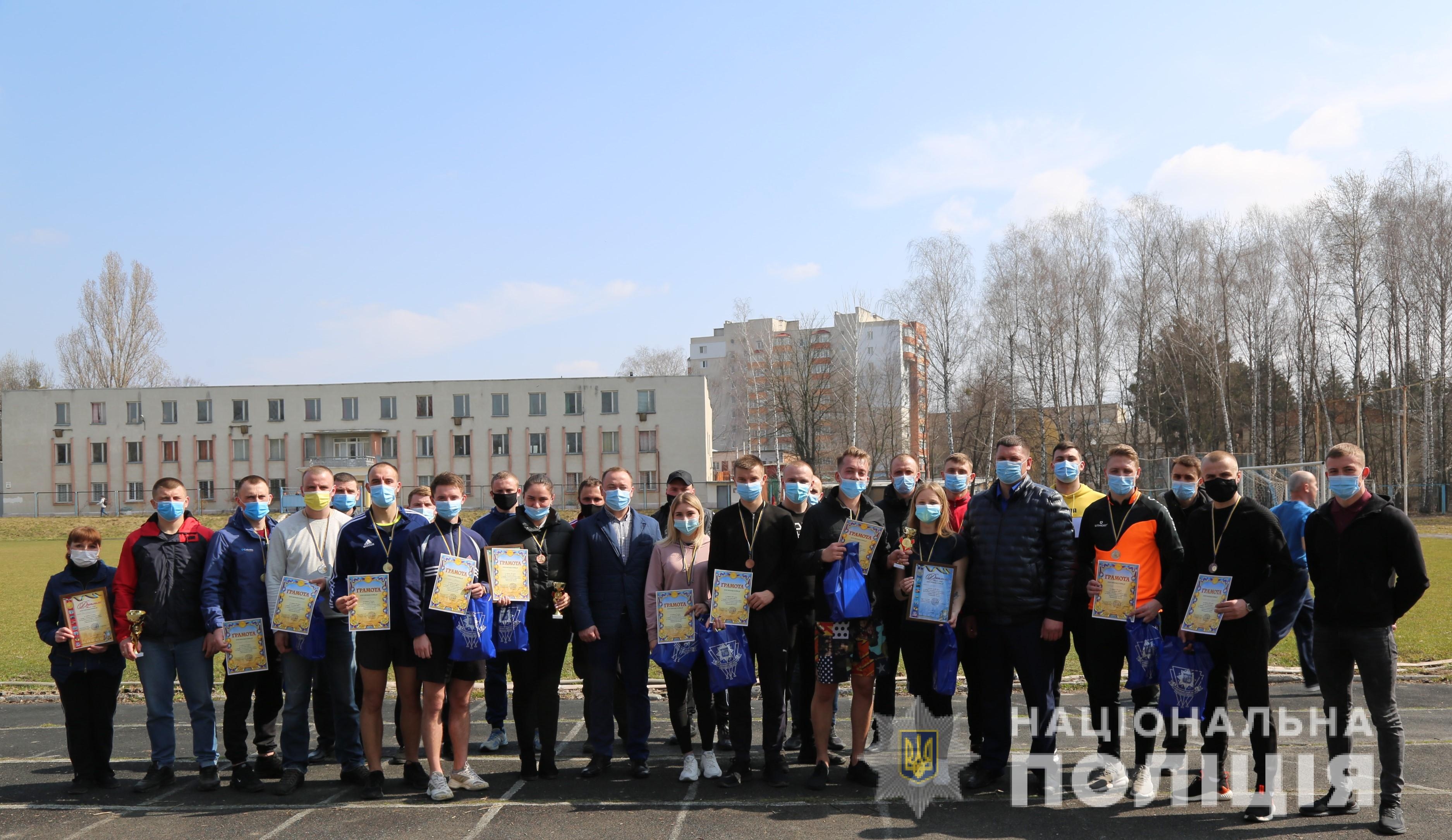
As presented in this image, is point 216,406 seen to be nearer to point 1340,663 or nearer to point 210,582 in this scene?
point 210,582

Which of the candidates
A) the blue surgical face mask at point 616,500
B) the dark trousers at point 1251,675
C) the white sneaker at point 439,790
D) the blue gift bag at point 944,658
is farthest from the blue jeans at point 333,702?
the dark trousers at point 1251,675

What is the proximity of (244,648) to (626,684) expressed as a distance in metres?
2.75

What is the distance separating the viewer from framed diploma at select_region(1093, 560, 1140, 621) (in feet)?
21.5

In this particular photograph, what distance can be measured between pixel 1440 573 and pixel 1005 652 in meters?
17.9

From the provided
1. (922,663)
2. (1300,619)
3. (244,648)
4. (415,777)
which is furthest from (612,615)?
(1300,619)

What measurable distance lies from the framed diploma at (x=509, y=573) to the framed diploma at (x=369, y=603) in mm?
721

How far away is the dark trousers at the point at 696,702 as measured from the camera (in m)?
7.05

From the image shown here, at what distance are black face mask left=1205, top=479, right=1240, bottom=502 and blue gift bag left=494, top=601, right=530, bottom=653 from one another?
4806 mm

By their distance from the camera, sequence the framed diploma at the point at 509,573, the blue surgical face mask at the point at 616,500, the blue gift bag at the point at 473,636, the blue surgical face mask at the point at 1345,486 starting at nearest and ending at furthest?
1. the blue surgical face mask at the point at 1345,486
2. the blue gift bag at the point at 473,636
3. the framed diploma at the point at 509,573
4. the blue surgical face mask at the point at 616,500

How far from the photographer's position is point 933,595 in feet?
21.6

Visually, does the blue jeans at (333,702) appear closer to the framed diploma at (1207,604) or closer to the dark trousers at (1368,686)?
the framed diploma at (1207,604)

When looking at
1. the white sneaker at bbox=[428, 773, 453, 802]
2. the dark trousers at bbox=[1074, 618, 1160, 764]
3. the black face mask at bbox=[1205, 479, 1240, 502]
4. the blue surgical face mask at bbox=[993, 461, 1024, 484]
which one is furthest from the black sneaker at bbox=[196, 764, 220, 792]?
the black face mask at bbox=[1205, 479, 1240, 502]

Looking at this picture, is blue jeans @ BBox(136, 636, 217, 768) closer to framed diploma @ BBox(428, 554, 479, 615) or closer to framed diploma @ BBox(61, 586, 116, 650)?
framed diploma @ BBox(61, 586, 116, 650)

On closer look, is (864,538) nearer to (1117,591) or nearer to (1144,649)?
(1117,591)
